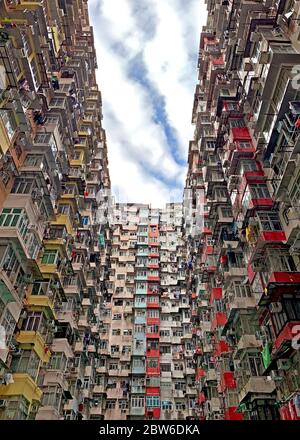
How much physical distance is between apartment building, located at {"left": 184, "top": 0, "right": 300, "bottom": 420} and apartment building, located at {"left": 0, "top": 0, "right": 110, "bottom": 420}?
1182cm

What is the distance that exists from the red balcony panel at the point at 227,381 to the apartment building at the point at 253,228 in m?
0.07

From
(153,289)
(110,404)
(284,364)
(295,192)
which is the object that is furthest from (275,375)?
(153,289)

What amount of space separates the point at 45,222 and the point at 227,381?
1768 cm

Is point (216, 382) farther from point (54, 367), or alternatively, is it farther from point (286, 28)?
point (286, 28)

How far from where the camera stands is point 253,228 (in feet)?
78.3

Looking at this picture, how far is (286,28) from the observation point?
23.7 meters

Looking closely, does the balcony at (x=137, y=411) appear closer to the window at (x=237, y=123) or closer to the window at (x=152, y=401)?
the window at (x=152, y=401)

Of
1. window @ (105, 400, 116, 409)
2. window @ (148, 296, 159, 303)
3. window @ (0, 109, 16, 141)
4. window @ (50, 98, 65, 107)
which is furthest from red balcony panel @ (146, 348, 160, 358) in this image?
window @ (0, 109, 16, 141)

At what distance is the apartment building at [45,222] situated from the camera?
68.1 feet

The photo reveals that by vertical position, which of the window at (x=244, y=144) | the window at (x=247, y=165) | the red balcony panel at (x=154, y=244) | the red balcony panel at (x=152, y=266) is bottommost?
the window at (x=247, y=165)

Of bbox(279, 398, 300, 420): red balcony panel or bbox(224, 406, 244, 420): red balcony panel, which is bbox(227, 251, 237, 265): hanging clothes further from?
bbox(279, 398, 300, 420): red balcony panel

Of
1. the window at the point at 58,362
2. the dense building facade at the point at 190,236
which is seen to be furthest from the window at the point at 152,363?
the window at the point at 58,362

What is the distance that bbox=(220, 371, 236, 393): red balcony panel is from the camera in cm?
2614
